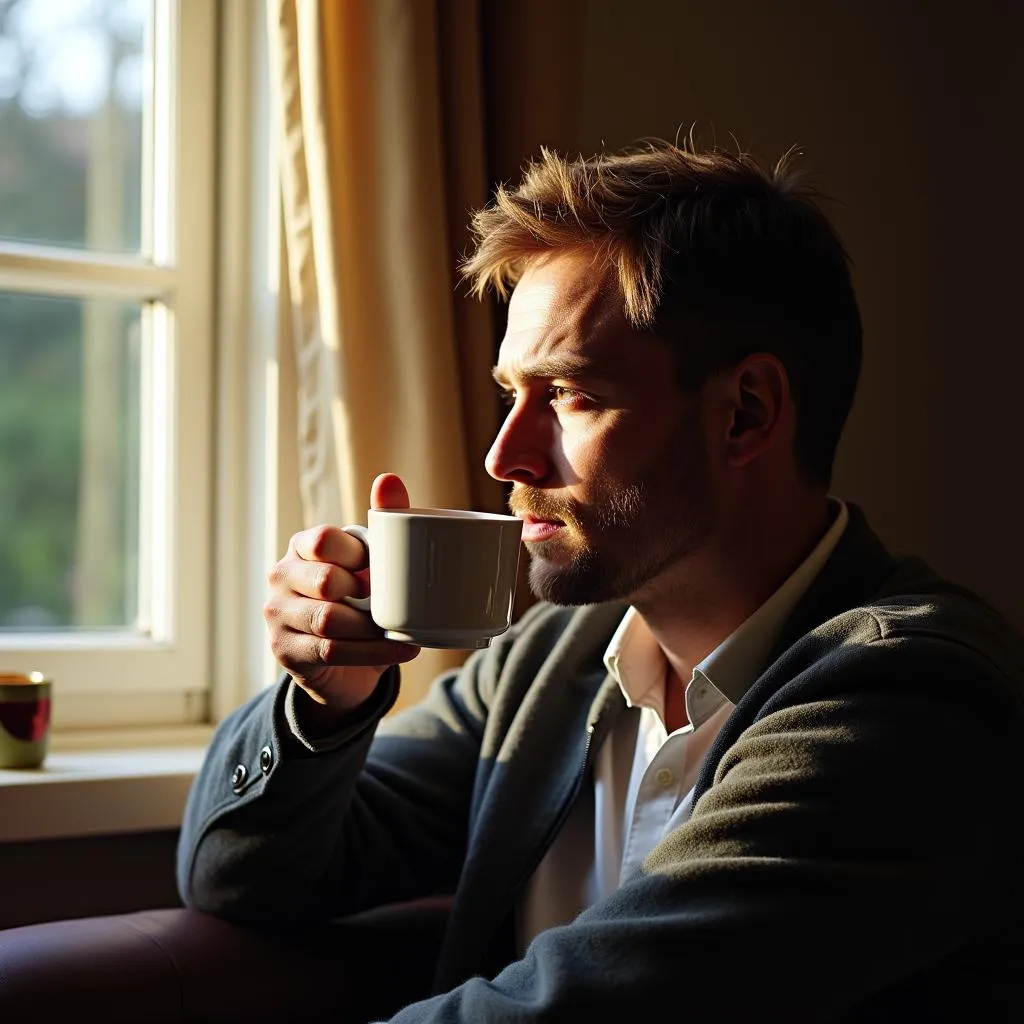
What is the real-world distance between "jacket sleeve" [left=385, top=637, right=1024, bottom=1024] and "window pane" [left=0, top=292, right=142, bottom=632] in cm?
106

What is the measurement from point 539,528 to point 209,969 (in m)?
0.53

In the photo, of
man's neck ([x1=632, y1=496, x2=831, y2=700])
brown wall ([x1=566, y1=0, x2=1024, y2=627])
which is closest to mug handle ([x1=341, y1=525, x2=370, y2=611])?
man's neck ([x1=632, y1=496, x2=831, y2=700])

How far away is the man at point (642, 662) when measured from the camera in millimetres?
989

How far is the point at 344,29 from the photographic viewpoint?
162 cm

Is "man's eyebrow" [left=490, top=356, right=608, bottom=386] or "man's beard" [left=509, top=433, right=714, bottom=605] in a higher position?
"man's eyebrow" [left=490, top=356, right=608, bottom=386]

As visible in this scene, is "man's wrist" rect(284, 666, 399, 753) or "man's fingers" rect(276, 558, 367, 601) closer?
"man's fingers" rect(276, 558, 367, 601)

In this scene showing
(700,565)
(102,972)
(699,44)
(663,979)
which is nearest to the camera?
(663,979)

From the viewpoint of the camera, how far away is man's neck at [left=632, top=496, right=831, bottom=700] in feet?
4.32

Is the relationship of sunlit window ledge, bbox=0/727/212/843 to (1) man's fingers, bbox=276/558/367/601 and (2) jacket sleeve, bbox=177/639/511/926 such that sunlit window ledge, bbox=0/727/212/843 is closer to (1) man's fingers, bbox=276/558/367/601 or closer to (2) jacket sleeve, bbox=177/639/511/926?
(2) jacket sleeve, bbox=177/639/511/926

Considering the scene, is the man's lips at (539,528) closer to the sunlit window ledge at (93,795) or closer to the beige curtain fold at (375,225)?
the beige curtain fold at (375,225)

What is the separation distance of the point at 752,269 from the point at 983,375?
3.75ft

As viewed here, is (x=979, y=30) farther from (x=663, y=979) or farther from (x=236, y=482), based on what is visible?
(x=663, y=979)

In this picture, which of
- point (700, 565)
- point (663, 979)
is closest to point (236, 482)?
point (700, 565)

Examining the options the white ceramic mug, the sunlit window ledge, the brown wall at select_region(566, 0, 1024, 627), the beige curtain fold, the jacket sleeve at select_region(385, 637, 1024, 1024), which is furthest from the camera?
the brown wall at select_region(566, 0, 1024, 627)
